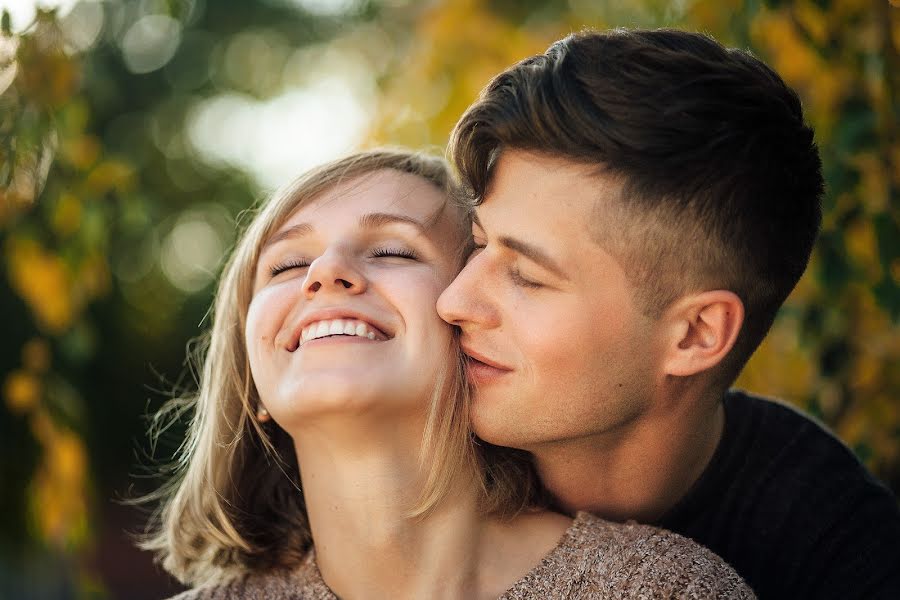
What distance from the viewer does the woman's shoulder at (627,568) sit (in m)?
1.78

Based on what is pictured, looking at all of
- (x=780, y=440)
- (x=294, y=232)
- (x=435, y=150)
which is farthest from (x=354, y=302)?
(x=435, y=150)

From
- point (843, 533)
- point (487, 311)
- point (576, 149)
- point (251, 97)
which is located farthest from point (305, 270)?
point (251, 97)

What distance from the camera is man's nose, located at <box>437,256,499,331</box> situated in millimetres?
1845

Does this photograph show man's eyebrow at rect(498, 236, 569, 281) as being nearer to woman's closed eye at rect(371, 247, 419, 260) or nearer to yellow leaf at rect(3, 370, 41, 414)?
woman's closed eye at rect(371, 247, 419, 260)

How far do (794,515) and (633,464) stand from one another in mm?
372

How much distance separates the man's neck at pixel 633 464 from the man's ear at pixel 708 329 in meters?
0.13

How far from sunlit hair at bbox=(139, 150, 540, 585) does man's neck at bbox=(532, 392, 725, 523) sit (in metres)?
0.09

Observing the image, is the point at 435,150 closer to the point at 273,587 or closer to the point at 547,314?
the point at 547,314

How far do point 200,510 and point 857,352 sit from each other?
1878 mm

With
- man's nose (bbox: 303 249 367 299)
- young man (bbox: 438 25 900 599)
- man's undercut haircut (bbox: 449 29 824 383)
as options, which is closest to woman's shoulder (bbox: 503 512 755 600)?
young man (bbox: 438 25 900 599)

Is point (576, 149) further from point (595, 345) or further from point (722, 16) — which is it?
point (722, 16)

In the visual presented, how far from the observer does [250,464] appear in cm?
231

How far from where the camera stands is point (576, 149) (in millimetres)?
1828

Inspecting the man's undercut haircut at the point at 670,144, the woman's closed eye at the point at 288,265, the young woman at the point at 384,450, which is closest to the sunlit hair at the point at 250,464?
the young woman at the point at 384,450
